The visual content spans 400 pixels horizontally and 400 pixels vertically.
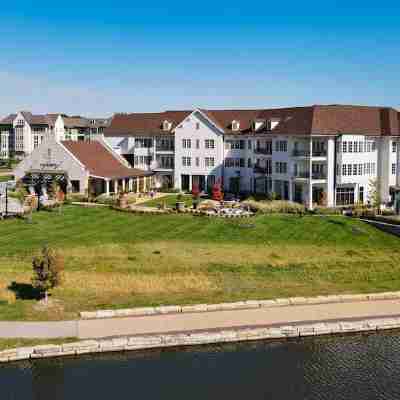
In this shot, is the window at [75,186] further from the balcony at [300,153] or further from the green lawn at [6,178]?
the balcony at [300,153]

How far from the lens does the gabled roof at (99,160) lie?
5966 centimetres

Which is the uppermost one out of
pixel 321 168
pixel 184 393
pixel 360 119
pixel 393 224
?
pixel 360 119

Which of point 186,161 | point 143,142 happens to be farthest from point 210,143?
point 143,142

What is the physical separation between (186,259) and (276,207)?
17255 millimetres

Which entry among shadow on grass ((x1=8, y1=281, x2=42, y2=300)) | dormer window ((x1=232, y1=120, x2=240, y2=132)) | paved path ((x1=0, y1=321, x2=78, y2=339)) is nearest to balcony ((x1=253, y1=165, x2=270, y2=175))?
dormer window ((x1=232, y1=120, x2=240, y2=132))

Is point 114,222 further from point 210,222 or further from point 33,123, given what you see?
point 33,123

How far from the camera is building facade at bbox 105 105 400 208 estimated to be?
5394 cm

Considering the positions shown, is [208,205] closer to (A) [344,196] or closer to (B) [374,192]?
(A) [344,196]

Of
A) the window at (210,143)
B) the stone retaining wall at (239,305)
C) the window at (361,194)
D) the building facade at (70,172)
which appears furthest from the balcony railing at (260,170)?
the stone retaining wall at (239,305)

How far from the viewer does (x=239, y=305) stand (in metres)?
27.8

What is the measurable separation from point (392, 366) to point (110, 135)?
5203 centimetres

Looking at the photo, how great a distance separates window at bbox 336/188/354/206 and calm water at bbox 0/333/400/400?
3132 centimetres

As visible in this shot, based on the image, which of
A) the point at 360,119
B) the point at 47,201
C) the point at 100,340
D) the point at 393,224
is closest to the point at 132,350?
the point at 100,340

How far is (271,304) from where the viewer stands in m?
28.1
